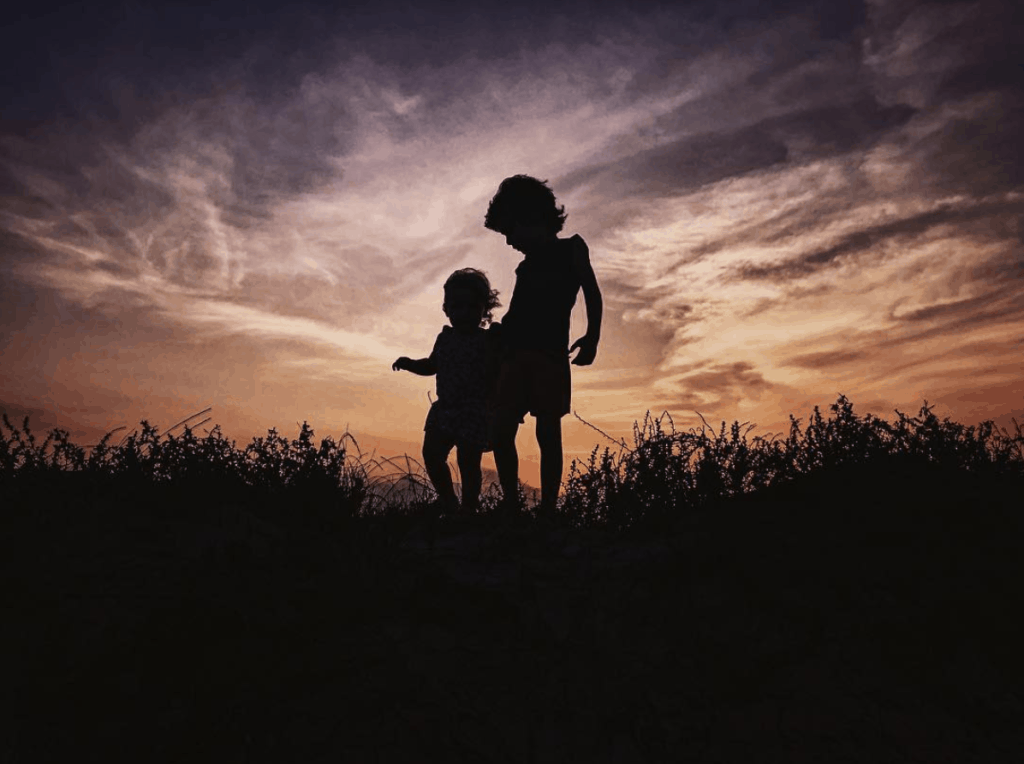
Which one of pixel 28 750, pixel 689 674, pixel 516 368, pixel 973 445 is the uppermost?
pixel 516 368

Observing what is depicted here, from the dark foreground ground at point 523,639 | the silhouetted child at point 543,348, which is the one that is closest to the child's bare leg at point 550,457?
the silhouetted child at point 543,348

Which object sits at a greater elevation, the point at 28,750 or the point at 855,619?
the point at 855,619

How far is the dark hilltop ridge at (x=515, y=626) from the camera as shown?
227 centimetres

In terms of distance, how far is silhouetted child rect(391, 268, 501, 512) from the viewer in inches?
223

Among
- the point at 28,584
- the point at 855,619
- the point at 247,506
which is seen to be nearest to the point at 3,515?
the point at 28,584

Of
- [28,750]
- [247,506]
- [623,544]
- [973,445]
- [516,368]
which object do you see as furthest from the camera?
[516,368]

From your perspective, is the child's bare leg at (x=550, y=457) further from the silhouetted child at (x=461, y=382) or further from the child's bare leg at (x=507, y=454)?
the silhouetted child at (x=461, y=382)

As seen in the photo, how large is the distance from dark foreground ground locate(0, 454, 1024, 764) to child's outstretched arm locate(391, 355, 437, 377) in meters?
2.54

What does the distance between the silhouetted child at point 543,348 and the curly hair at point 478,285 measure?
0.87 meters

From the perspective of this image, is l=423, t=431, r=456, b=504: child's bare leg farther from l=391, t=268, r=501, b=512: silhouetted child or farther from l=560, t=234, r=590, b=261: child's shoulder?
l=560, t=234, r=590, b=261: child's shoulder

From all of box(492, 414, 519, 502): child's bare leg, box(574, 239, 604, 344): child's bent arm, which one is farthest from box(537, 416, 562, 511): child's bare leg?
box(574, 239, 604, 344): child's bent arm

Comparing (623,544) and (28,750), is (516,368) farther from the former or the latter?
(28,750)

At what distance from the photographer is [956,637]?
2777 mm

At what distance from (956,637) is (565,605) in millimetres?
1533
